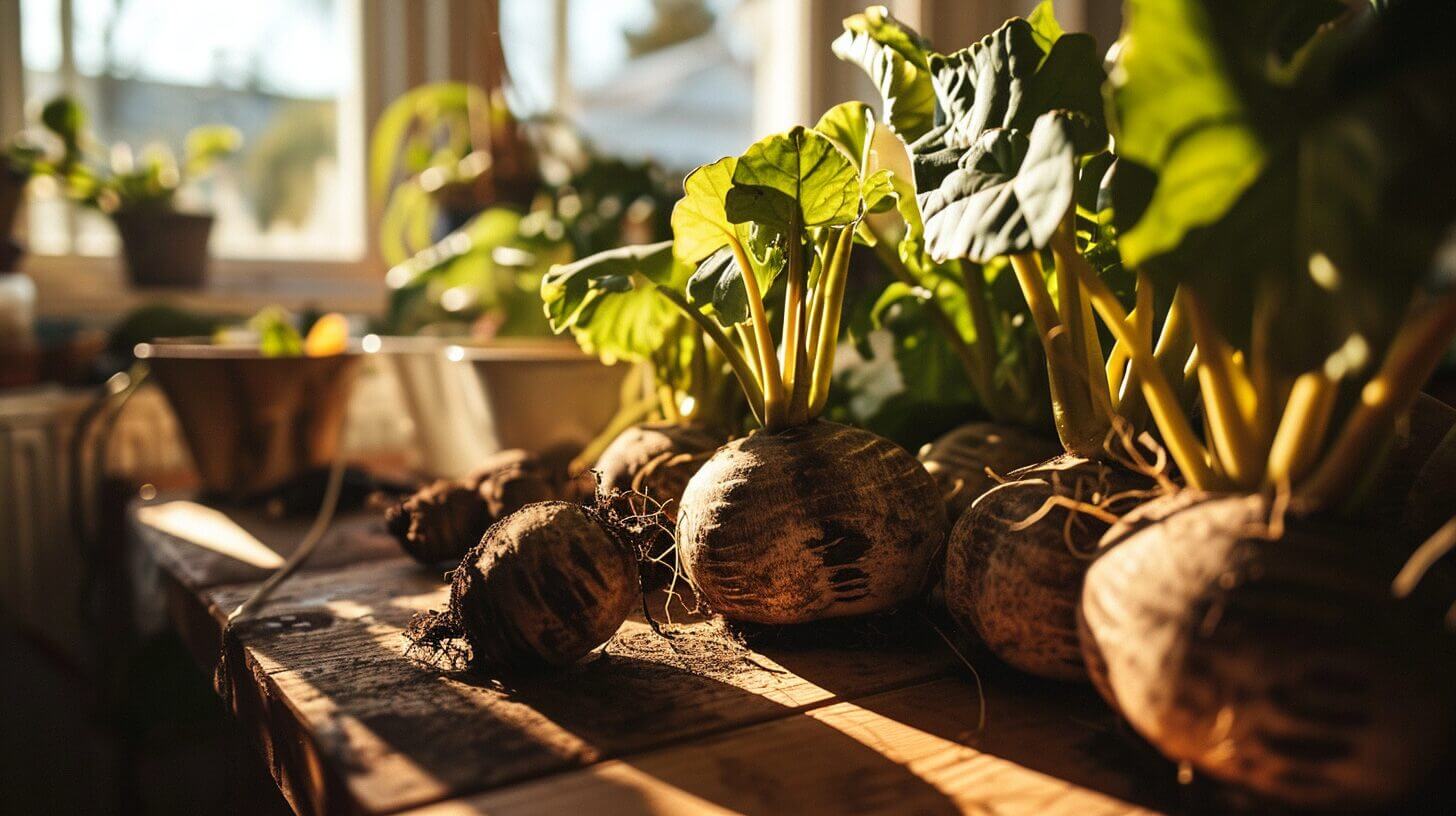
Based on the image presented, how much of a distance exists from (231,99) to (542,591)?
189 cm

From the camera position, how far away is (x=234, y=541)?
877 millimetres

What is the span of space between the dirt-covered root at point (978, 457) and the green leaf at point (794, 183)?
21 cm

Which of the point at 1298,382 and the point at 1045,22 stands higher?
the point at 1045,22

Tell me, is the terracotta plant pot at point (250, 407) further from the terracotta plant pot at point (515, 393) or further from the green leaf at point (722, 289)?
the green leaf at point (722, 289)

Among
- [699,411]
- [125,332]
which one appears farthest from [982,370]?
[125,332]

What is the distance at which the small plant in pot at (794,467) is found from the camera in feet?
1.68

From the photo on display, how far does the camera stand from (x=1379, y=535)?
36cm

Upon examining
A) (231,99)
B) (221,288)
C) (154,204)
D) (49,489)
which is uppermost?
(231,99)

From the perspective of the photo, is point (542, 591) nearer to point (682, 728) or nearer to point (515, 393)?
point (682, 728)

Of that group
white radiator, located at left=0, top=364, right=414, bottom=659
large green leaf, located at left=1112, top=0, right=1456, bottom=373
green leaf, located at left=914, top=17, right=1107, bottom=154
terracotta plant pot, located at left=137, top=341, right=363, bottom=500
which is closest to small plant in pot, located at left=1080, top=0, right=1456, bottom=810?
large green leaf, located at left=1112, top=0, right=1456, bottom=373

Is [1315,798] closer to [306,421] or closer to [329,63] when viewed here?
[306,421]

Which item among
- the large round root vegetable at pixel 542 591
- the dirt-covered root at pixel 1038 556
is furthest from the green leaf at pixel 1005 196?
the large round root vegetable at pixel 542 591

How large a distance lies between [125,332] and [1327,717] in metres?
1.72

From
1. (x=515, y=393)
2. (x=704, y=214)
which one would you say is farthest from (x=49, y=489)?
(x=704, y=214)
